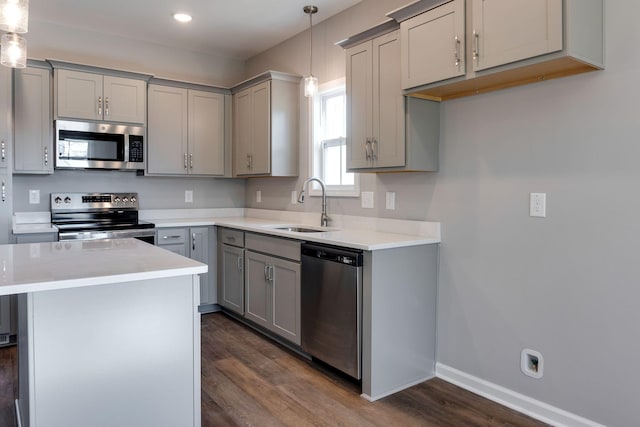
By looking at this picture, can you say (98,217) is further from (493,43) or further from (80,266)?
(493,43)

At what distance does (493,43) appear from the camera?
83.5 inches

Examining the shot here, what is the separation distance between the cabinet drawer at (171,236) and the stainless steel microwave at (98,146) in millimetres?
684

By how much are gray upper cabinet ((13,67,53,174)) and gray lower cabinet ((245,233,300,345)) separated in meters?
1.83

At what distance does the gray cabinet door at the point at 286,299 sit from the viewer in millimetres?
3135

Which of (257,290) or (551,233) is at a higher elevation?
(551,233)

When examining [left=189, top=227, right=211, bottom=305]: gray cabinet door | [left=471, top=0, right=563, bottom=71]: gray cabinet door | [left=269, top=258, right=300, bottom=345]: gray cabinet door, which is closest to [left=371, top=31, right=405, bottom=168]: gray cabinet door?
[left=471, top=0, right=563, bottom=71]: gray cabinet door

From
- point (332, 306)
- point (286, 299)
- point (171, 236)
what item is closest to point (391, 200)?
point (332, 306)

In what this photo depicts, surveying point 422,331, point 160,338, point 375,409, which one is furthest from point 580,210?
point 160,338

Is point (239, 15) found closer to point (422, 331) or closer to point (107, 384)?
point (422, 331)

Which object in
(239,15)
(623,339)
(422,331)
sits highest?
(239,15)

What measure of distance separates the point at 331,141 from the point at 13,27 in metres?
2.56

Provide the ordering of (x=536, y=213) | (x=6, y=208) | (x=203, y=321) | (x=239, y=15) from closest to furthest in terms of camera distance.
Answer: (x=536, y=213) < (x=6, y=208) < (x=239, y=15) < (x=203, y=321)

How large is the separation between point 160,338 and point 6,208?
7.97ft

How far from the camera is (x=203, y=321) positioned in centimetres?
406
